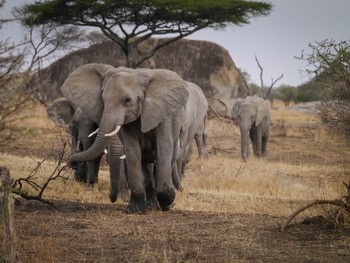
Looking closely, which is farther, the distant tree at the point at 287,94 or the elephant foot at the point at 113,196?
the distant tree at the point at 287,94

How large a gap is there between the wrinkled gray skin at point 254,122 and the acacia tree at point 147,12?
16.8 ft

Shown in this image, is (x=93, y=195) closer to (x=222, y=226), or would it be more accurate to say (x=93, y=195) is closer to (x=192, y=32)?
(x=222, y=226)

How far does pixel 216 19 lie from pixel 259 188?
13791 mm

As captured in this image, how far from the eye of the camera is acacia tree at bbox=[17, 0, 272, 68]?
76.7ft

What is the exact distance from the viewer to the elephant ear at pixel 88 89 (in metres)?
8.52

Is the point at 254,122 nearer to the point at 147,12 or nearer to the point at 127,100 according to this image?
the point at 147,12

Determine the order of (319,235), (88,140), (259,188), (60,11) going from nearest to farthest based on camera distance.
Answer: (319,235)
(88,140)
(259,188)
(60,11)

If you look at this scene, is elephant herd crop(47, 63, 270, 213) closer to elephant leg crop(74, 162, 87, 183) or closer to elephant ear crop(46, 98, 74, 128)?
elephant leg crop(74, 162, 87, 183)

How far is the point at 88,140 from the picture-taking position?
11.1m

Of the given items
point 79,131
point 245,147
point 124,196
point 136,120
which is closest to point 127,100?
point 136,120

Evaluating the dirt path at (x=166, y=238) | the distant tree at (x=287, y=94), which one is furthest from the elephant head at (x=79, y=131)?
the distant tree at (x=287, y=94)

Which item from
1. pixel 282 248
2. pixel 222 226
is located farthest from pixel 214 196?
pixel 282 248

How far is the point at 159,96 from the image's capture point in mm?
8180

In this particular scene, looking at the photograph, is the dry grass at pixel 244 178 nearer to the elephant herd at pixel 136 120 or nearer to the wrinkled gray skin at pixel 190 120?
the wrinkled gray skin at pixel 190 120
